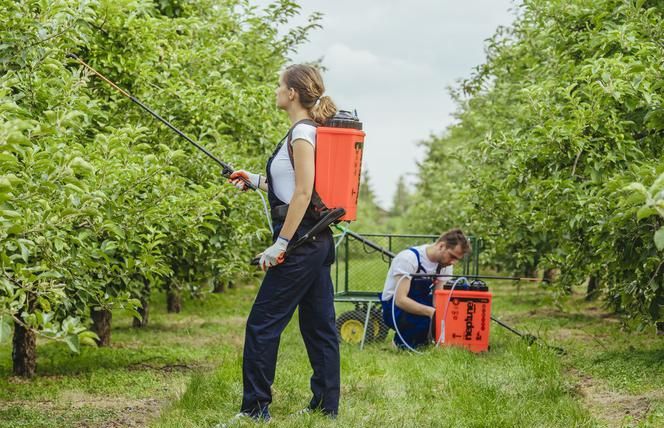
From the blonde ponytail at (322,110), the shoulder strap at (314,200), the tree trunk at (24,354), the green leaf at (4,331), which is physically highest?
the blonde ponytail at (322,110)

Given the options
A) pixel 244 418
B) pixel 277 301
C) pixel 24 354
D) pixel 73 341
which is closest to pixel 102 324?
pixel 24 354

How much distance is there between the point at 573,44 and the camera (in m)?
8.67

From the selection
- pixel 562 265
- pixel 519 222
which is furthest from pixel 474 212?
pixel 562 265

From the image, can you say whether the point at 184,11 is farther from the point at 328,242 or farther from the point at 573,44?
the point at 328,242

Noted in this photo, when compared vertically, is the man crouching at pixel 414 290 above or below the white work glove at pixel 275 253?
below

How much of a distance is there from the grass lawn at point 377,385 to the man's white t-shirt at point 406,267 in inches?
23.9

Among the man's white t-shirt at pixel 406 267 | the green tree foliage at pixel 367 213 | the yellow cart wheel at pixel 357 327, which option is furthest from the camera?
the green tree foliage at pixel 367 213

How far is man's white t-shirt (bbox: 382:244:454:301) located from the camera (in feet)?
28.7

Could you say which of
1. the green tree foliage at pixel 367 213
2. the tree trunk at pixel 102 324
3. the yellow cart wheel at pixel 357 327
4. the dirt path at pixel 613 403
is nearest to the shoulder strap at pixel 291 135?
the dirt path at pixel 613 403

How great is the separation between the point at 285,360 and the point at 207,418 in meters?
2.70

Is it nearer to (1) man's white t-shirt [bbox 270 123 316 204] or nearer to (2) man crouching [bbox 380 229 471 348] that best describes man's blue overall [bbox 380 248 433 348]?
(2) man crouching [bbox 380 229 471 348]

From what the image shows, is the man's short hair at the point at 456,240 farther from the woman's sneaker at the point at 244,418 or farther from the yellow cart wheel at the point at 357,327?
the woman's sneaker at the point at 244,418

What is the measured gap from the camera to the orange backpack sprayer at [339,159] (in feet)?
16.1

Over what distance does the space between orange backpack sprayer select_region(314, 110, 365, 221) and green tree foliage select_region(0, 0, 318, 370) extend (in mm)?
917
